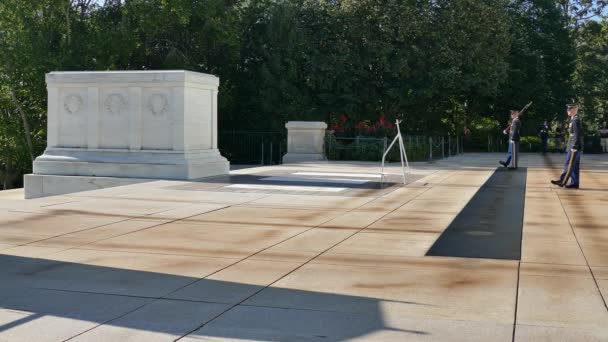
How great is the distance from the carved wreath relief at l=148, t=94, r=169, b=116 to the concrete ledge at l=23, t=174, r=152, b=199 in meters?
1.59

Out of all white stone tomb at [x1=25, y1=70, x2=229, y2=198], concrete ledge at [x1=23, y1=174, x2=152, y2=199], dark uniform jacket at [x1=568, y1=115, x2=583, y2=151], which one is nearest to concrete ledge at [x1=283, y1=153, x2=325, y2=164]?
white stone tomb at [x1=25, y1=70, x2=229, y2=198]

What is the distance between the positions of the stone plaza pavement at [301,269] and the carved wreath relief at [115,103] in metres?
4.54

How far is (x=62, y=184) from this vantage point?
17516 mm

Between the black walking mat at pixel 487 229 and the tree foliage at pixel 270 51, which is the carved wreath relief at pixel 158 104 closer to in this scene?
the black walking mat at pixel 487 229

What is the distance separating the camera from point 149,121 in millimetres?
17297

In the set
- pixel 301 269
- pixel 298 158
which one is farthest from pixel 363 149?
pixel 301 269

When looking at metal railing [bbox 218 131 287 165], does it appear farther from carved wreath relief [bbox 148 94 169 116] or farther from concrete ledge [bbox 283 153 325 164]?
carved wreath relief [bbox 148 94 169 116]

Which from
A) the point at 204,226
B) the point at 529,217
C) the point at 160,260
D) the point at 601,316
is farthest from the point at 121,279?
the point at 529,217

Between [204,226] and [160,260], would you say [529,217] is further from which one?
[160,260]

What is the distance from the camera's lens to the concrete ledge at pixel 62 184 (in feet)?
56.0

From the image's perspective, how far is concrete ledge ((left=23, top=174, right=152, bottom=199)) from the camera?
17.1 metres

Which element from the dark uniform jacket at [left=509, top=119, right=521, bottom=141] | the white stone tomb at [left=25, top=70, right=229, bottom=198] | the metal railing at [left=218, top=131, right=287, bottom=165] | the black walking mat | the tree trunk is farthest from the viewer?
the tree trunk

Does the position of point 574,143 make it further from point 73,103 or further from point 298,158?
point 298,158

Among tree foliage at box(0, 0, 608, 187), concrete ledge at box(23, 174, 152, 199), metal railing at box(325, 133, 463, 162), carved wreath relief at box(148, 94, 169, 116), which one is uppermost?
tree foliage at box(0, 0, 608, 187)
